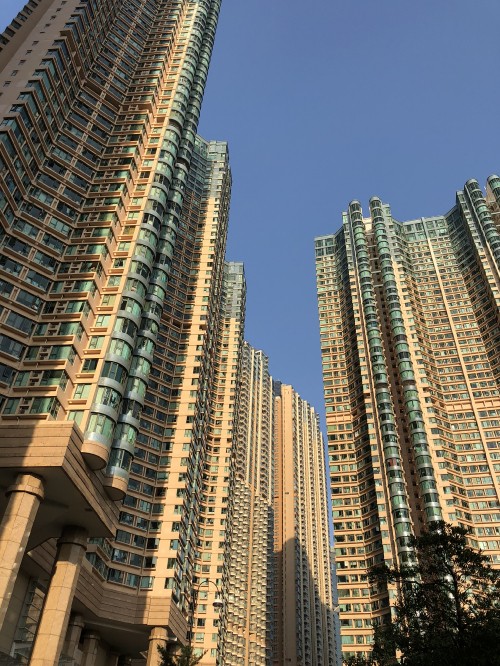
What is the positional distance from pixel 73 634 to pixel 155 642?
7.07 meters

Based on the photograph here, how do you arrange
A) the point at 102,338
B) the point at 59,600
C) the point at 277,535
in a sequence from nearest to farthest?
the point at 59,600, the point at 102,338, the point at 277,535

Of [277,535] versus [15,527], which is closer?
[15,527]

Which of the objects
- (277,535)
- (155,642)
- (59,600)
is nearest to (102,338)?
(59,600)

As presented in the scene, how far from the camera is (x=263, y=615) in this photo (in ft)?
370

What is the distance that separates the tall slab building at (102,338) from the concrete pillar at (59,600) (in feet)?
0.33

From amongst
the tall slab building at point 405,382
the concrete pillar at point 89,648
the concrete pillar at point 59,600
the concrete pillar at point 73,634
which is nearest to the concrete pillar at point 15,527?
the concrete pillar at point 59,600

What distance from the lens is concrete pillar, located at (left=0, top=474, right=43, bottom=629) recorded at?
29.5m

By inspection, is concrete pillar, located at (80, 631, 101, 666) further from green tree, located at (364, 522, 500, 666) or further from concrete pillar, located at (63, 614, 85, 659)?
green tree, located at (364, 522, 500, 666)

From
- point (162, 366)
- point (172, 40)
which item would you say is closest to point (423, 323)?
point (162, 366)

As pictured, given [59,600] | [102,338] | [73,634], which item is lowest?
[59,600]

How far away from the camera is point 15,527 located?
103 ft

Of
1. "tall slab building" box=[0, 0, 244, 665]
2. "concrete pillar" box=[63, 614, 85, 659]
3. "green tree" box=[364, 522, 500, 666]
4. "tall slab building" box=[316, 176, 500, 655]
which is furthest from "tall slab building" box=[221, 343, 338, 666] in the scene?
"green tree" box=[364, 522, 500, 666]

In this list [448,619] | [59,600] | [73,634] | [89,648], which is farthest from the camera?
[89,648]

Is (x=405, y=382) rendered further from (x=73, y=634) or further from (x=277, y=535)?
(x=277, y=535)
